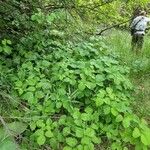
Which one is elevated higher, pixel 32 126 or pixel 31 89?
pixel 31 89

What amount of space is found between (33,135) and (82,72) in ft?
3.32

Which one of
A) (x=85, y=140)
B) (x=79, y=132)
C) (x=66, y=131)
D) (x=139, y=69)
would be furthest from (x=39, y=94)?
(x=139, y=69)

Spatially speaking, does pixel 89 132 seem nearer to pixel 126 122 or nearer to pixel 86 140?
pixel 86 140

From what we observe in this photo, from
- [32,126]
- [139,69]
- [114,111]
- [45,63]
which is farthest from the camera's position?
[139,69]

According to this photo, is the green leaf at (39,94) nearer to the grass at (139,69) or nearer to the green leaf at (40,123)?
the green leaf at (40,123)

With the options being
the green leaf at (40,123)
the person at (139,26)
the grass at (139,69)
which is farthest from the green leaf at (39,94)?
the person at (139,26)

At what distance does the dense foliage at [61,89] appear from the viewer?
11.8 ft

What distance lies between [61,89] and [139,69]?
2.02 m

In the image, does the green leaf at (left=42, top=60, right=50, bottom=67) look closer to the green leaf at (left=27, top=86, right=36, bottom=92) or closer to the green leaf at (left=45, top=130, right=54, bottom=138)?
the green leaf at (left=27, top=86, right=36, bottom=92)

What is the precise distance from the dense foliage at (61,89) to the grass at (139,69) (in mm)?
246

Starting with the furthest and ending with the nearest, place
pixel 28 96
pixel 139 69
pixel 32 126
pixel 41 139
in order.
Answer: pixel 139 69
pixel 28 96
pixel 32 126
pixel 41 139

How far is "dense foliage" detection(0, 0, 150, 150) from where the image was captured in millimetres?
3590

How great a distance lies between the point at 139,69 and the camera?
570 centimetres

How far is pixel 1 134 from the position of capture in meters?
2.58
